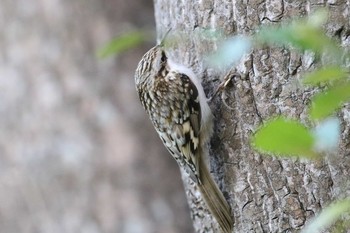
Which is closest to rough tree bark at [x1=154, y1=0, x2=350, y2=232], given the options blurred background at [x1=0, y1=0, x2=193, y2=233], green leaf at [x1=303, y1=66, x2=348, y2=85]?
green leaf at [x1=303, y1=66, x2=348, y2=85]

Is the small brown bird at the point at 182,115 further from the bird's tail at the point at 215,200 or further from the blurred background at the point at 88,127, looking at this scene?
the blurred background at the point at 88,127

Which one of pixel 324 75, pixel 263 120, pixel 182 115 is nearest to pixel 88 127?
pixel 182 115

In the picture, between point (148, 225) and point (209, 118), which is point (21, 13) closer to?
point (148, 225)

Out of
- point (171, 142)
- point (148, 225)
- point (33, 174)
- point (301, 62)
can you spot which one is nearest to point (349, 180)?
point (301, 62)

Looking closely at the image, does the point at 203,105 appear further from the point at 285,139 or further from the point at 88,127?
the point at 88,127

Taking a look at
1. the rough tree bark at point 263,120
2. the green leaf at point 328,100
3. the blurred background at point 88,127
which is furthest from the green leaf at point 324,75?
the blurred background at point 88,127

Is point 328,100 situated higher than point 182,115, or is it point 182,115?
point 328,100
